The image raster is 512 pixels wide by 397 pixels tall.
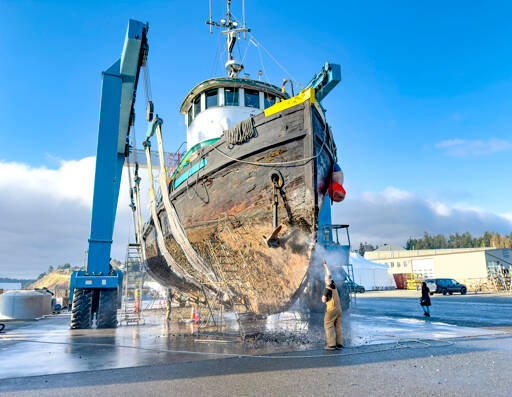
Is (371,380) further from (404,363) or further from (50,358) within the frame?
(50,358)

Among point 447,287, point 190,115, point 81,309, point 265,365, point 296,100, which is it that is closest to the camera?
point 265,365

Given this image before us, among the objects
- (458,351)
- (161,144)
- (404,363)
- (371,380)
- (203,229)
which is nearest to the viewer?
(371,380)

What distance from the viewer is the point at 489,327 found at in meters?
7.98

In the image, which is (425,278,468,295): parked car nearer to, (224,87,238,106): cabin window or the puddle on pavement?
the puddle on pavement

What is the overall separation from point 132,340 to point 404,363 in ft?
17.8

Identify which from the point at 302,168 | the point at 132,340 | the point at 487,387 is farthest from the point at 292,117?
the point at 132,340

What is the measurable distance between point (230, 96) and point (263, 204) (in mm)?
4193

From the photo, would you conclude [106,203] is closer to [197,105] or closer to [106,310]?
[106,310]

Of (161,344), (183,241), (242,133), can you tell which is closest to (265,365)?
(161,344)

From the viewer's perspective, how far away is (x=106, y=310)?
9844 mm

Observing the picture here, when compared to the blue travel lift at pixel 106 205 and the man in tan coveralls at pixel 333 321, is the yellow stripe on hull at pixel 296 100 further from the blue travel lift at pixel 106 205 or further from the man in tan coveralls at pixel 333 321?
the blue travel lift at pixel 106 205

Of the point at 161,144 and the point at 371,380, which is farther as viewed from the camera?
the point at 161,144

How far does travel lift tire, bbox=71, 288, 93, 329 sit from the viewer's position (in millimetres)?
9534

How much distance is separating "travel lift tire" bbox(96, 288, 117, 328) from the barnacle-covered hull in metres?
3.69
